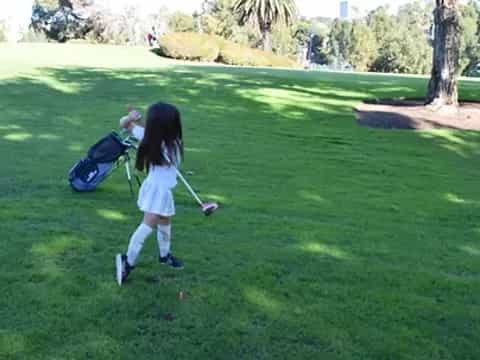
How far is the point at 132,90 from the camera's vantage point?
16656 millimetres

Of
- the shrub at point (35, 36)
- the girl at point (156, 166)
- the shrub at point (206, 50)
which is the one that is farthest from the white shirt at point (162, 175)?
the shrub at point (35, 36)

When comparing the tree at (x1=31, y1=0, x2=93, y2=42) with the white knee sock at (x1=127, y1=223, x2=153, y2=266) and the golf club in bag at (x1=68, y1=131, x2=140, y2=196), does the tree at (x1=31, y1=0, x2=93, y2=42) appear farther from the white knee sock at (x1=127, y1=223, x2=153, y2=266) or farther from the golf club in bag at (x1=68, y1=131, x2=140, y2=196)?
the white knee sock at (x1=127, y1=223, x2=153, y2=266)

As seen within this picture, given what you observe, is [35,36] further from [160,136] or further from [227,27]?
[160,136]

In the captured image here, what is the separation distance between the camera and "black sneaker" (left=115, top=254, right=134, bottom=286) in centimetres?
443

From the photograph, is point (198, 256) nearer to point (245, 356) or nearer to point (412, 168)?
point (245, 356)

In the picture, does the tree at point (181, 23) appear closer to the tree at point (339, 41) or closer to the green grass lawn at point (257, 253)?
the tree at point (339, 41)

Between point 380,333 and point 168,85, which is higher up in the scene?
point 168,85

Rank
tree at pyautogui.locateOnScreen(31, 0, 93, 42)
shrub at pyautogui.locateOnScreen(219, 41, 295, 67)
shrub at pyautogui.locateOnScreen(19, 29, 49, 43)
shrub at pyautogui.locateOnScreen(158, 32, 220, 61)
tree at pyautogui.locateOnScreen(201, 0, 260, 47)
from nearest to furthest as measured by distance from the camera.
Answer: shrub at pyautogui.locateOnScreen(158, 32, 220, 61) < shrub at pyautogui.locateOnScreen(219, 41, 295, 67) < tree at pyautogui.locateOnScreen(31, 0, 93, 42) < shrub at pyautogui.locateOnScreen(19, 29, 49, 43) < tree at pyautogui.locateOnScreen(201, 0, 260, 47)

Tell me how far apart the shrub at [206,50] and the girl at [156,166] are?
1209 inches

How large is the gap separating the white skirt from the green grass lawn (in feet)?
1.68

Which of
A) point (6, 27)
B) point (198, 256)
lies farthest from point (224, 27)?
point (198, 256)

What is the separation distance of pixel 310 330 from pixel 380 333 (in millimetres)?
425

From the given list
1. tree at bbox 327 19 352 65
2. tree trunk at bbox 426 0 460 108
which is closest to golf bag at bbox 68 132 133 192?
tree trunk at bbox 426 0 460 108

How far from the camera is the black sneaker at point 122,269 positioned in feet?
14.5
